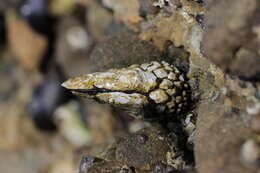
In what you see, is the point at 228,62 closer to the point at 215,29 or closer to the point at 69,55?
the point at 215,29

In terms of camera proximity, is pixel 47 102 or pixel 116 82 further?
pixel 47 102

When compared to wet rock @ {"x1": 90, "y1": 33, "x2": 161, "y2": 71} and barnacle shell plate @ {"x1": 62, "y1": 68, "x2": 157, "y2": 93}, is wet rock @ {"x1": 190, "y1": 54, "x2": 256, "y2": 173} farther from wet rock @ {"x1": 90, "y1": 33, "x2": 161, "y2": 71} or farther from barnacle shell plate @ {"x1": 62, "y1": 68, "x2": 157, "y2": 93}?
wet rock @ {"x1": 90, "y1": 33, "x2": 161, "y2": 71}

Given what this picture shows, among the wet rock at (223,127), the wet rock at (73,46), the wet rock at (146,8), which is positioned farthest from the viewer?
Answer: the wet rock at (73,46)

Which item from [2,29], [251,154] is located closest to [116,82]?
[251,154]

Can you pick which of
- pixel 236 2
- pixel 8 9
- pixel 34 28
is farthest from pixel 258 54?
pixel 8 9

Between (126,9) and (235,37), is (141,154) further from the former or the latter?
(126,9)

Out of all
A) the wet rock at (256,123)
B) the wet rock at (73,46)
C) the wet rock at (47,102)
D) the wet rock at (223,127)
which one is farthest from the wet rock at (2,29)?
the wet rock at (256,123)

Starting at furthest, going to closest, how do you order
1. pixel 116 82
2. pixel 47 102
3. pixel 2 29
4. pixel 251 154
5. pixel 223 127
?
1. pixel 2 29
2. pixel 47 102
3. pixel 116 82
4. pixel 223 127
5. pixel 251 154

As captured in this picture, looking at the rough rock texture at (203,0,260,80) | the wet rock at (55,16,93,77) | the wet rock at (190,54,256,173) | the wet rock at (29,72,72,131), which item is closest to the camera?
the rough rock texture at (203,0,260,80)

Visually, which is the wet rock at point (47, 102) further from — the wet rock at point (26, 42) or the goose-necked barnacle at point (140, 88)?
the goose-necked barnacle at point (140, 88)

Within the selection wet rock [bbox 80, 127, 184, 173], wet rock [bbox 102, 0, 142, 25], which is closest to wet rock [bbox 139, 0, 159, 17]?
wet rock [bbox 102, 0, 142, 25]
